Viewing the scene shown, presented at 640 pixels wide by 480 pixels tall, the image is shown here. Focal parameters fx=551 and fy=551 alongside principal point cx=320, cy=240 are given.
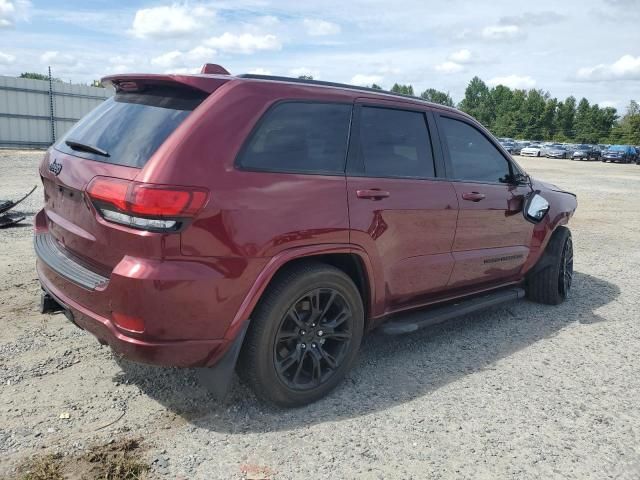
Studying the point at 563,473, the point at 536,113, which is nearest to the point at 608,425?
the point at 563,473

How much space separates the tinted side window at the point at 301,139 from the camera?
3006mm

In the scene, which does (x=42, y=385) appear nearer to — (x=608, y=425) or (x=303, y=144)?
(x=303, y=144)

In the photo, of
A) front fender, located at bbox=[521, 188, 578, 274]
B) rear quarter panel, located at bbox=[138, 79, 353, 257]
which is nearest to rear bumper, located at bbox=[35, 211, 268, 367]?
rear quarter panel, located at bbox=[138, 79, 353, 257]

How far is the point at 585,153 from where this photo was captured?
160 ft

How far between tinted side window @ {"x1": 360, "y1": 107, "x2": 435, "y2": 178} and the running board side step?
1.01 metres

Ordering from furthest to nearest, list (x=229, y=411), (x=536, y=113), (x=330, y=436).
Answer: (x=536, y=113) < (x=229, y=411) < (x=330, y=436)

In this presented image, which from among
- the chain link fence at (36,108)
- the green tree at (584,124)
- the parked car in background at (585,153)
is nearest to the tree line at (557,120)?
the green tree at (584,124)

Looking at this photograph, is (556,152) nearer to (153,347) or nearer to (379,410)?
(379,410)

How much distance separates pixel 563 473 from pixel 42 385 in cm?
301

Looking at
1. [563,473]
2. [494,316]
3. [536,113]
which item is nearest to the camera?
[563,473]

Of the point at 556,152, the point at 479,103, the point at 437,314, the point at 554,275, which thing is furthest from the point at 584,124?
the point at 437,314

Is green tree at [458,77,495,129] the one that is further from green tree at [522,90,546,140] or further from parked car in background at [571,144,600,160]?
parked car in background at [571,144,600,160]

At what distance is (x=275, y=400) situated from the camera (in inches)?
126

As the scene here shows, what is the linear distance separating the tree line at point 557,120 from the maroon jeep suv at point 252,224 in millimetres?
70827
